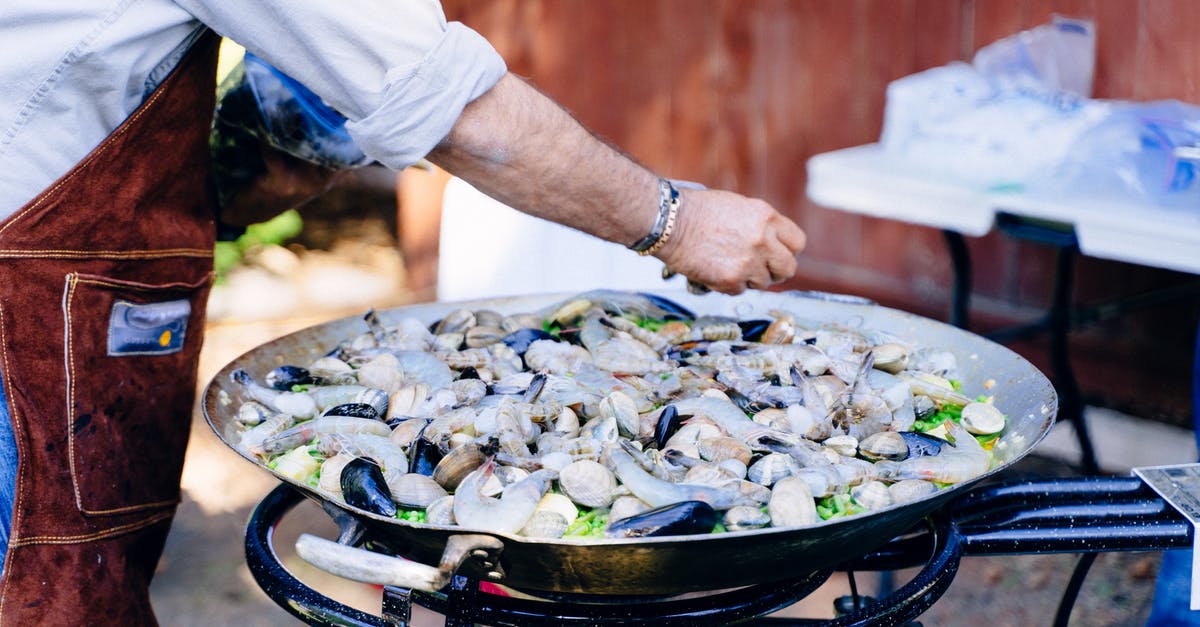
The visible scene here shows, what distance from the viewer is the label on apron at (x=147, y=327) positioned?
1344 millimetres

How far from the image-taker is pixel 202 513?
Answer: 10.9ft

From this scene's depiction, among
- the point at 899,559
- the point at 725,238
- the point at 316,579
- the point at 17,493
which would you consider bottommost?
the point at 316,579

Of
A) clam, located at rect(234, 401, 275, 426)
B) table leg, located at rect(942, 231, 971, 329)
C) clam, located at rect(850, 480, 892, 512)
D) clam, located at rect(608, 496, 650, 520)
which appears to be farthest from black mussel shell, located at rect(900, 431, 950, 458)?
table leg, located at rect(942, 231, 971, 329)

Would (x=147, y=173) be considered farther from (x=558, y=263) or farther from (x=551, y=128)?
(x=558, y=263)

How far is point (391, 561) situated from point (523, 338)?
561 millimetres

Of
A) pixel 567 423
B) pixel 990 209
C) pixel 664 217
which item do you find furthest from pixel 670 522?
pixel 990 209

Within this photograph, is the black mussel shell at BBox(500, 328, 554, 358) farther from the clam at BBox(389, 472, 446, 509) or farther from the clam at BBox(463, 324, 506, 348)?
the clam at BBox(389, 472, 446, 509)

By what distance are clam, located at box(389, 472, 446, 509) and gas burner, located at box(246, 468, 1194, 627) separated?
0.09 meters

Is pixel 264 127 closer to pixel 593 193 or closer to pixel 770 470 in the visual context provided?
pixel 593 193

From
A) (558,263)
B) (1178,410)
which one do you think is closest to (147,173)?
(558,263)

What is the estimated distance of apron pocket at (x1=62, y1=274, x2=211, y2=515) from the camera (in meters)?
1.31

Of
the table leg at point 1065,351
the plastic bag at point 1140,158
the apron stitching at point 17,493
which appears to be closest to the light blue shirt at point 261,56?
Answer: the apron stitching at point 17,493

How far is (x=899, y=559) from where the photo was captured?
4.27 ft

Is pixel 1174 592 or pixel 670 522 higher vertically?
pixel 670 522
